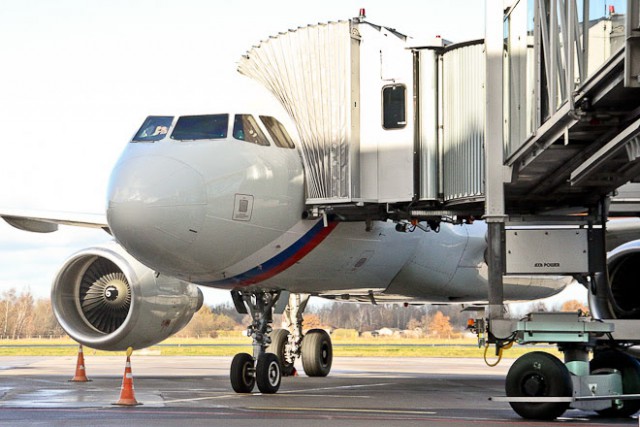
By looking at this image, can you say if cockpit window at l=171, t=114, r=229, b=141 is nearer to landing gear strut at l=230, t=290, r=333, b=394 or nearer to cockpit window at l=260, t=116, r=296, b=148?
cockpit window at l=260, t=116, r=296, b=148

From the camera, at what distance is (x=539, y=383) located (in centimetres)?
946

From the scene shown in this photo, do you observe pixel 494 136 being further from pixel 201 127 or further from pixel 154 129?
pixel 154 129

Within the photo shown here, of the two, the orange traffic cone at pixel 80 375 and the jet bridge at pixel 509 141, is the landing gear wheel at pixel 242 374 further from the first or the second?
the orange traffic cone at pixel 80 375

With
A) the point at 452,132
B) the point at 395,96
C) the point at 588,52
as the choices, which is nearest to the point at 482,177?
the point at 452,132

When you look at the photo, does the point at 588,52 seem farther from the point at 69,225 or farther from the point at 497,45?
the point at 69,225

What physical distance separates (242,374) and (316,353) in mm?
5375

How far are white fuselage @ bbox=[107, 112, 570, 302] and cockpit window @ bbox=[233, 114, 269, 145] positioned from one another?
0.09 m

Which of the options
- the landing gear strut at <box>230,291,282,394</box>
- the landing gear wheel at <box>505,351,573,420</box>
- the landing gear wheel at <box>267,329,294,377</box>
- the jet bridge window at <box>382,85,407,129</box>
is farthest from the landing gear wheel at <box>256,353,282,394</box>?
the landing gear wheel at <box>267,329,294,377</box>

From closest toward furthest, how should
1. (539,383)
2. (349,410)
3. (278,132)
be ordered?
(539,383), (349,410), (278,132)

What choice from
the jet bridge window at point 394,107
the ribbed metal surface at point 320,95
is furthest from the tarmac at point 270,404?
the jet bridge window at point 394,107

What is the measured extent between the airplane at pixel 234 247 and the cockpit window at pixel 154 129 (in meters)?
0.02

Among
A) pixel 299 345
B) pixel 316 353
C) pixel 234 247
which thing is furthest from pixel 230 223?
pixel 316 353

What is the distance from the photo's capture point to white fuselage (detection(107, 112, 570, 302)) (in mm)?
11594

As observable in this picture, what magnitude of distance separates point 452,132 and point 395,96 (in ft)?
A: 2.86
